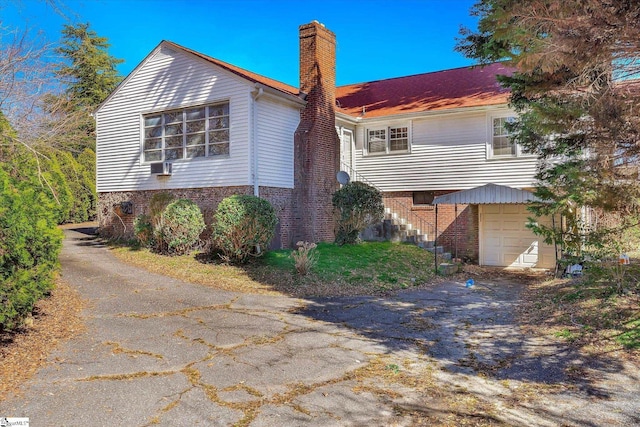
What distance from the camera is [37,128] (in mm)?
7672

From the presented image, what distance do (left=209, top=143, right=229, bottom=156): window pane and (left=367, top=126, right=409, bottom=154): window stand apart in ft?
20.5

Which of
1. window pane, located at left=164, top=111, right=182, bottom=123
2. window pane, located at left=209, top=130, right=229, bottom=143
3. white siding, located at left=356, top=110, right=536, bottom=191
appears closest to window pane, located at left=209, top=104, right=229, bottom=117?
window pane, located at left=209, top=130, right=229, bottom=143

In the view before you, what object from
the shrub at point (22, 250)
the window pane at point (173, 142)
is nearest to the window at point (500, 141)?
the window pane at point (173, 142)

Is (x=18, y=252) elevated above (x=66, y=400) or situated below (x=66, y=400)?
above

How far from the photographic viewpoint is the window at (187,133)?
1373cm

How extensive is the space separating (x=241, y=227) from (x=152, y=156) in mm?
5711

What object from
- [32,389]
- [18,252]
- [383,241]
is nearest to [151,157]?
[383,241]

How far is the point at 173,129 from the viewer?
576 inches

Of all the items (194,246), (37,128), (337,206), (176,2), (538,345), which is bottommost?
(538,345)

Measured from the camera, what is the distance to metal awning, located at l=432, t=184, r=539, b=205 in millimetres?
12414

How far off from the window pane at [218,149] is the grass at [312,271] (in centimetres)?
316

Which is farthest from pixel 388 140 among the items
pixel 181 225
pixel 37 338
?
pixel 37 338

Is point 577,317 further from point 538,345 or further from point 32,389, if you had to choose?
point 32,389

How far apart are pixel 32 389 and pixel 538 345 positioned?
5976mm
